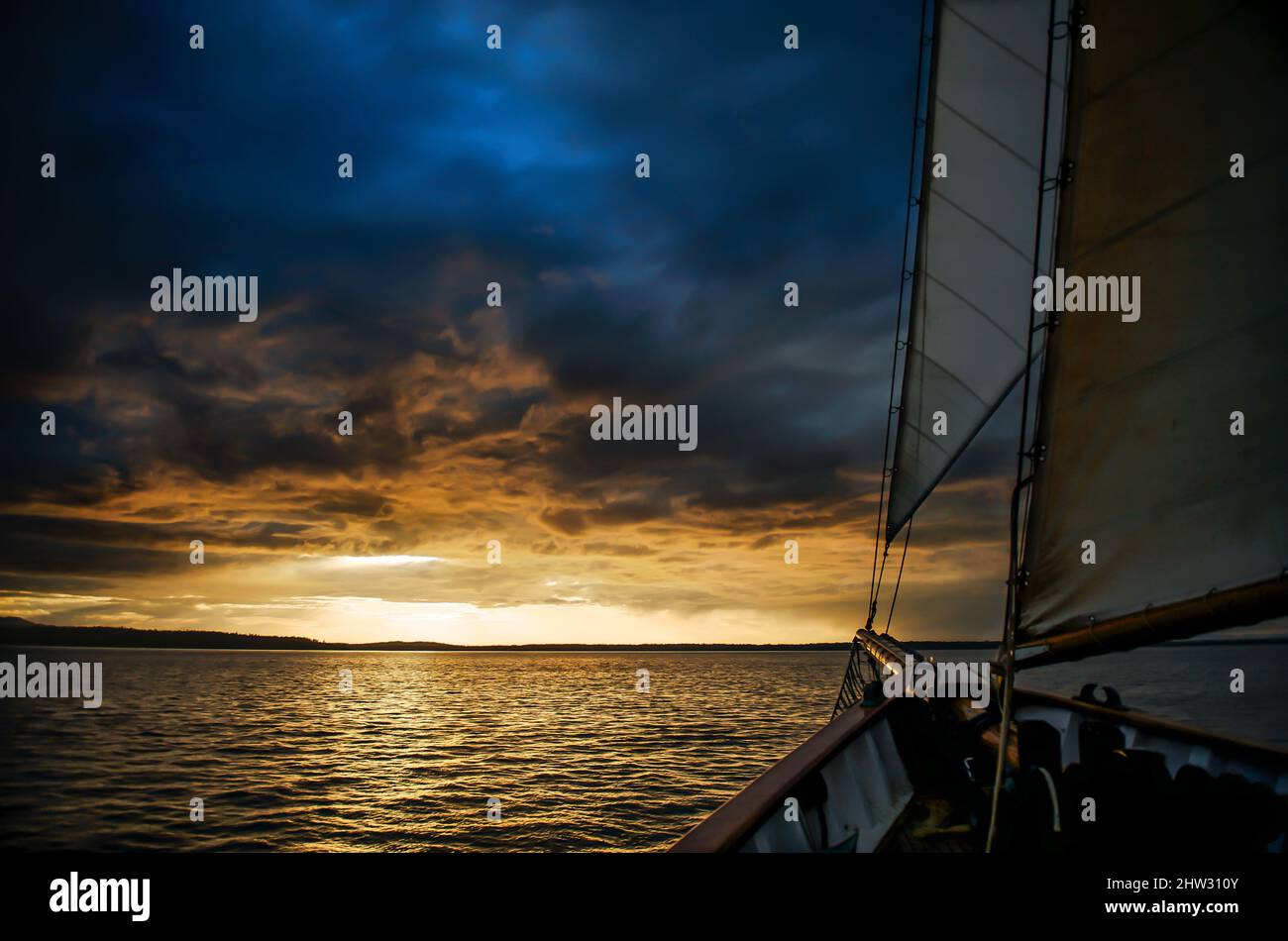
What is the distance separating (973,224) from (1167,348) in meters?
10.4

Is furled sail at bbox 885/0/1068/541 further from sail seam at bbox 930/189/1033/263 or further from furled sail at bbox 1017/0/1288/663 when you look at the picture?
furled sail at bbox 1017/0/1288/663

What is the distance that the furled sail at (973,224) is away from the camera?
39.0ft

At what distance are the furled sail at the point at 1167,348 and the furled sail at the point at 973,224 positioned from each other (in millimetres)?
7579

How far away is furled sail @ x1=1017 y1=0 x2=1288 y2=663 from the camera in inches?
167

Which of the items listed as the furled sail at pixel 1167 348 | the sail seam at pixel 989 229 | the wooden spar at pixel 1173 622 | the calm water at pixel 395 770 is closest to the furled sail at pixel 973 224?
the sail seam at pixel 989 229

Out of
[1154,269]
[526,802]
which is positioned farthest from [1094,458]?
[526,802]

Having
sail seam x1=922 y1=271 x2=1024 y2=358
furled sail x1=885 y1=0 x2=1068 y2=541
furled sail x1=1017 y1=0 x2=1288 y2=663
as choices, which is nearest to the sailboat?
furled sail x1=1017 y1=0 x2=1288 y2=663

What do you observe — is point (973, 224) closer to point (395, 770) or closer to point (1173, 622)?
point (1173, 622)

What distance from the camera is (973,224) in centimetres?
1376

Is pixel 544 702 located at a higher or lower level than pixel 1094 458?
lower

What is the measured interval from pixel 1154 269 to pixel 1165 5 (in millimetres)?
1610
